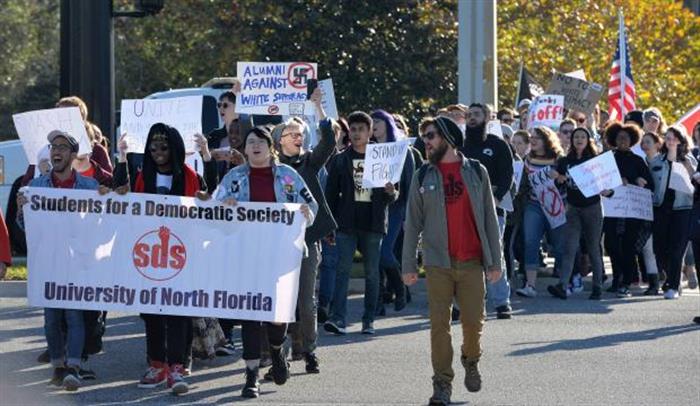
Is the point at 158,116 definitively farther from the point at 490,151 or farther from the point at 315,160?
the point at 490,151

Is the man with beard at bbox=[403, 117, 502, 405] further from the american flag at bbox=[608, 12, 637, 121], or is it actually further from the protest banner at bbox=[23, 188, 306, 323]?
the american flag at bbox=[608, 12, 637, 121]

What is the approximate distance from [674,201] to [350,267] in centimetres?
481

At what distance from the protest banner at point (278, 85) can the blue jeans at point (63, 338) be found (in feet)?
15.3

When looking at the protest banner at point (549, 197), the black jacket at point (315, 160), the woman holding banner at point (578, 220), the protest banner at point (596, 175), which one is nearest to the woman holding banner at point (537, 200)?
the protest banner at point (549, 197)

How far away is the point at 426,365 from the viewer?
12930 mm

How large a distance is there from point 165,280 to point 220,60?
21.6 metres

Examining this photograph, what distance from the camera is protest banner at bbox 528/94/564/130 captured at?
21.0 metres

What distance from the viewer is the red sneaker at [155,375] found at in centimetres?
1182

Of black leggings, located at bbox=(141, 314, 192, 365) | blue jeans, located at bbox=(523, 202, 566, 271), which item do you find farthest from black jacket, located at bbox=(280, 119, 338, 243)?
blue jeans, located at bbox=(523, 202, 566, 271)

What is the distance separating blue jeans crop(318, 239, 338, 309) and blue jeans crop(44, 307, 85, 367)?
9.91 feet

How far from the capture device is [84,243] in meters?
11.9

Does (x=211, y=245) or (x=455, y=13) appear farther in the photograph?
(x=455, y=13)

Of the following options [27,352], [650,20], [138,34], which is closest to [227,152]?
[27,352]

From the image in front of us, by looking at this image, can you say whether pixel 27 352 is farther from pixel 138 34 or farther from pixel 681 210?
pixel 138 34
